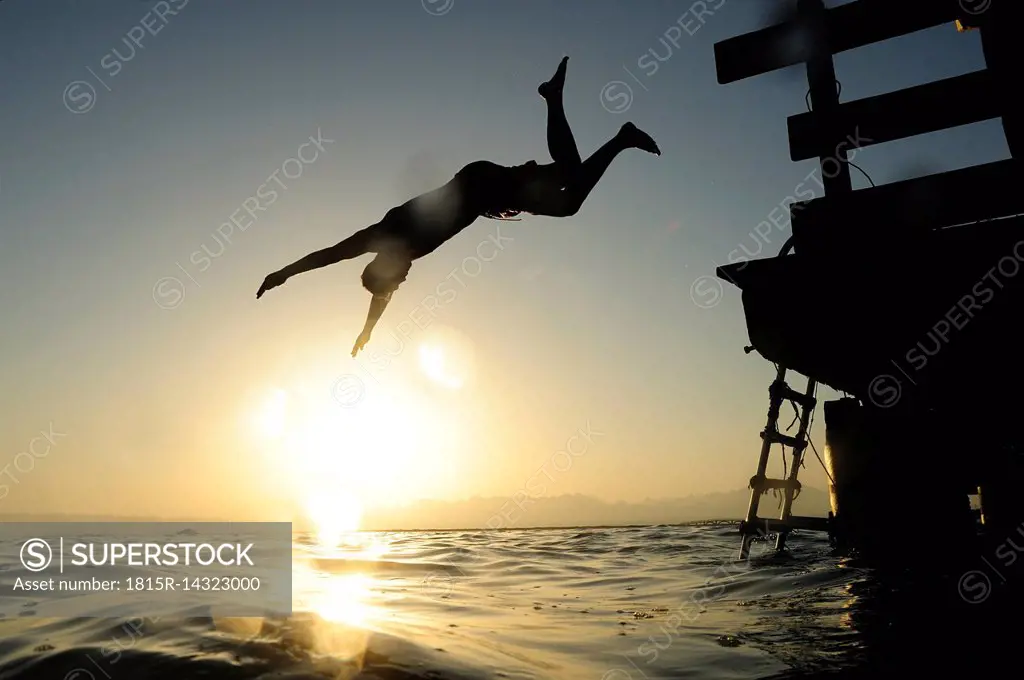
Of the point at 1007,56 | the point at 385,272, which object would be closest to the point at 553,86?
the point at 385,272

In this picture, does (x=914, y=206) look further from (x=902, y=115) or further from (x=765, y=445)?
(x=765, y=445)

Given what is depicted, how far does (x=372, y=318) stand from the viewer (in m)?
5.18

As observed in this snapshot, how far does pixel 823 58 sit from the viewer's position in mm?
4469

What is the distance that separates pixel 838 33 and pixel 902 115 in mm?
809

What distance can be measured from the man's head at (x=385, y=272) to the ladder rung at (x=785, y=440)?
7.72 meters

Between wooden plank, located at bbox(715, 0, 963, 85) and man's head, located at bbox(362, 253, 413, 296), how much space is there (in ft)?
9.65

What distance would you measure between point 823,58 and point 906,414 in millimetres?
2758

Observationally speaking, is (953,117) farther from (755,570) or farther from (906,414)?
(755,570)

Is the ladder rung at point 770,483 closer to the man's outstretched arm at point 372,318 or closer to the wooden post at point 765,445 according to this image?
the wooden post at point 765,445

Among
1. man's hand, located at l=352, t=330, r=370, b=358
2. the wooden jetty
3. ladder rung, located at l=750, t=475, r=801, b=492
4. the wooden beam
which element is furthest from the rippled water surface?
the wooden beam

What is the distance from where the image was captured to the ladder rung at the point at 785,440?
10.2 m

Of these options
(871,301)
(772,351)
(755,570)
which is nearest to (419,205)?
(772,351)

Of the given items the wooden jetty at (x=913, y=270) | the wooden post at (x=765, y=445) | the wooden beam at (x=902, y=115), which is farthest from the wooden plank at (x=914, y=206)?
the wooden post at (x=765, y=445)

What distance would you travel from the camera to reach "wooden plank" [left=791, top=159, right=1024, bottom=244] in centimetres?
388
